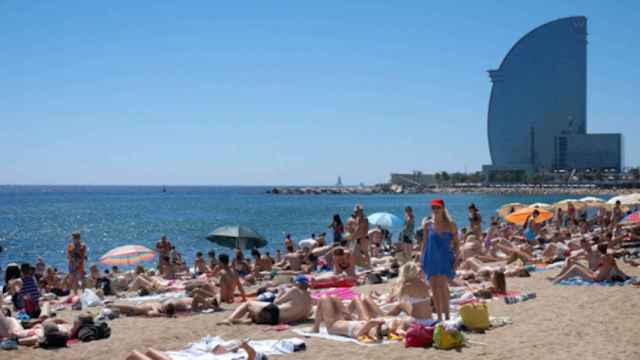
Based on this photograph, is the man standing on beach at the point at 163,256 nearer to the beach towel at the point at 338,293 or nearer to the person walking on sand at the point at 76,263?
the person walking on sand at the point at 76,263

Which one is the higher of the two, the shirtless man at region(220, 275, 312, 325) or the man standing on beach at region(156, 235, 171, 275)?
the shirtless man at region(220, 275, 312, 325)

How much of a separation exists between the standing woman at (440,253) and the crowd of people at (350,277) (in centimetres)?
1

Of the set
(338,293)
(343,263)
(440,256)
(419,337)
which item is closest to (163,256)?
(343,263)

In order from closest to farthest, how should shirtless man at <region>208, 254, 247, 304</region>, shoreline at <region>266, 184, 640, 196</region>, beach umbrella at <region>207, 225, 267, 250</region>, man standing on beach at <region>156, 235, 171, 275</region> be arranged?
shirtless man at <region>208, 254, 247, 304</region>
beach umbrella at <region>207, 225, 267, 250</region>
man standing on beach at <region>156, 235, 171, 275</region>
shoreline at <region>266, 184, 640, 196</region>

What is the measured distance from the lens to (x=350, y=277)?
11305 mm

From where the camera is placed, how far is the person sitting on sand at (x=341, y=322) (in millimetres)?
6652

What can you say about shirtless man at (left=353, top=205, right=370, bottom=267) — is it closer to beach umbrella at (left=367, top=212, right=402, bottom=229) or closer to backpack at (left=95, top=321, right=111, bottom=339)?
beach umbrella at (left=367, top=212, right=402, bottom=229)

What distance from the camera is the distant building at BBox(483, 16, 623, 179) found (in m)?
115

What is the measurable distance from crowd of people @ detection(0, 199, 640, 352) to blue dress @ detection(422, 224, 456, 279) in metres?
0.01

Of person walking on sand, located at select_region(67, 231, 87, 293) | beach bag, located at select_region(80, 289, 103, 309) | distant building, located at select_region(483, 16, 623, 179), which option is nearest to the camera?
beach bag, located at select_region(80, 289, 103, 309)

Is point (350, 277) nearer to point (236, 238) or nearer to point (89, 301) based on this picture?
point (236, 238)

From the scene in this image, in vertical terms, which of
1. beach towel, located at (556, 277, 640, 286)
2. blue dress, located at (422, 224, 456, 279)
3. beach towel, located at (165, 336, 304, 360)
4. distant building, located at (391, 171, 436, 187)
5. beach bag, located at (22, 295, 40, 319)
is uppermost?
distant building, located at (391, 171, 436, 187)

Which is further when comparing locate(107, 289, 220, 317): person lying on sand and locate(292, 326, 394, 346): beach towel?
locate(107, 289, 220, 317): person lying on sand

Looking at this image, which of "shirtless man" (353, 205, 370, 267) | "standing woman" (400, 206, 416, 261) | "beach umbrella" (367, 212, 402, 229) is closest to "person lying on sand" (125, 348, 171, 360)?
"shirtless man" (353, 205, 370, 267)
